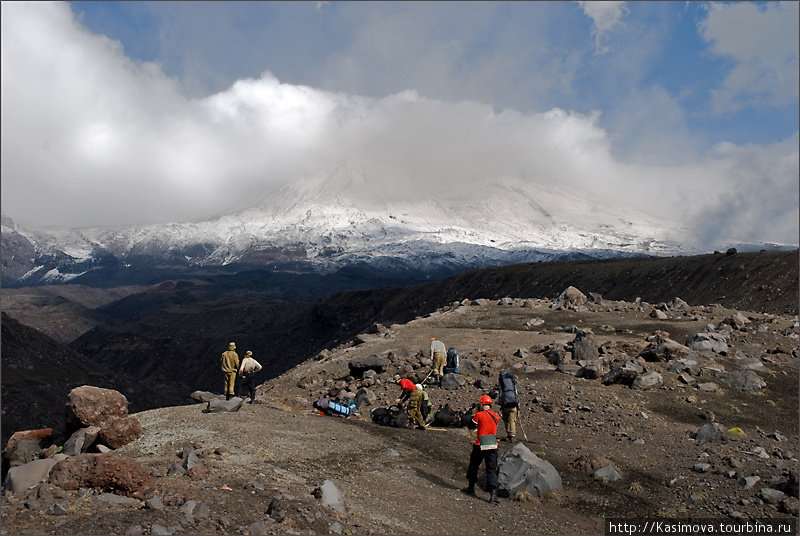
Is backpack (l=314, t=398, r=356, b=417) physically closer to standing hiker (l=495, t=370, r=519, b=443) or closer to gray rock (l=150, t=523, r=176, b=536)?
standing hiker (l=495, t=370, r=519, b=443)

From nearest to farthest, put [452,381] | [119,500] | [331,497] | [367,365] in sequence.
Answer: [119,500]
[331,497]
[452,381]
[367,365]

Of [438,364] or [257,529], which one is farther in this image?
[438,364]

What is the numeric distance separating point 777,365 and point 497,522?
58.1ft

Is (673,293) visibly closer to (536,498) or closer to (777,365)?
(777,365)

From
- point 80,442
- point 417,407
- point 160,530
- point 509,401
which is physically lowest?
point 80,442

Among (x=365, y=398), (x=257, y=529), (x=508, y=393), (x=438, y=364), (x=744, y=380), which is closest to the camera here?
(x=257, y=529)

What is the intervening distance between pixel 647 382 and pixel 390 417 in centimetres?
888

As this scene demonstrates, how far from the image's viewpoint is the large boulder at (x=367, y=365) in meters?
20.6

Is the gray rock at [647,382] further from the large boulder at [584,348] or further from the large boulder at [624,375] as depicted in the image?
the large boulder at [584,348]

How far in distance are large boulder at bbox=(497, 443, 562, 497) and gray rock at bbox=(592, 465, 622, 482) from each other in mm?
1279

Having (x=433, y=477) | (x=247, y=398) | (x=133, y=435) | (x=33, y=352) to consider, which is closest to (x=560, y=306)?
(x=247, y=398)

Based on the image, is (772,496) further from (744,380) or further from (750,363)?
(750,363)

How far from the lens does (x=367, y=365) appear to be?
20562 millimetres

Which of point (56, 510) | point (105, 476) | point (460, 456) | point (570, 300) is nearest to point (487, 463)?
point (460, 456)
